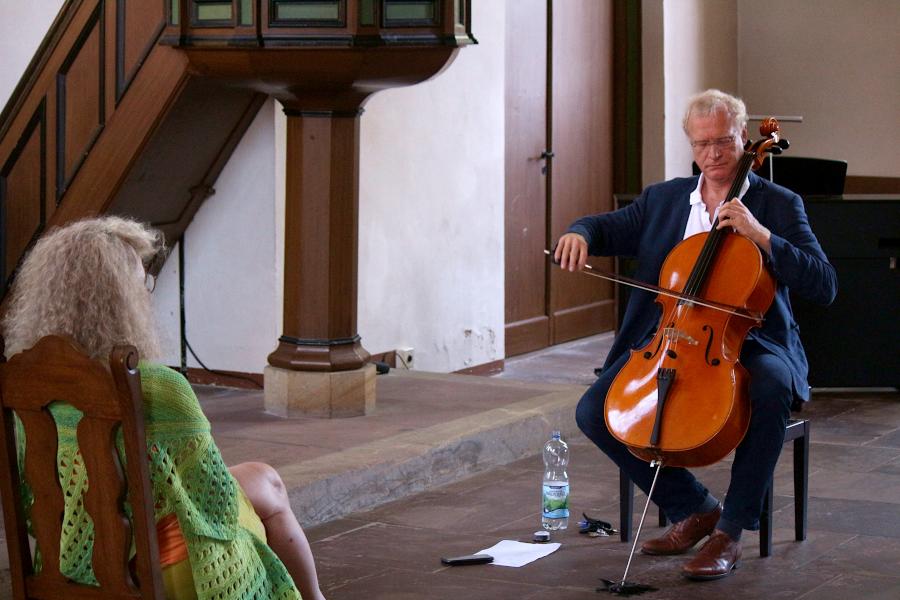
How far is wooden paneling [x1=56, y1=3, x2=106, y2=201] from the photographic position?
5.55 meters

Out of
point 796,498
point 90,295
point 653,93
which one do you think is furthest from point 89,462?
point 653,93

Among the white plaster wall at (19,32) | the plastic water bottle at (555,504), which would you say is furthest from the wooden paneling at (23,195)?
the plastic water bottle at (555,504)

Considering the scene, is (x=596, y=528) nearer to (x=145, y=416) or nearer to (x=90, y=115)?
(x=145, y=416)

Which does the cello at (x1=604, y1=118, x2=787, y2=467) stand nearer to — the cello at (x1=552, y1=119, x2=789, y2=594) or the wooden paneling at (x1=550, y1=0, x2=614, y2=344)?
the cello at (x1=552, y1=119, x2=789, y2=594)

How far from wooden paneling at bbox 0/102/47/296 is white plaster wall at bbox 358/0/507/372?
153 centimetres

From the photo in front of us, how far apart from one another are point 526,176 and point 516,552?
14.1 ft

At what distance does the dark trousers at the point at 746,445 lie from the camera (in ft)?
12.5

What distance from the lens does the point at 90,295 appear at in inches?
102

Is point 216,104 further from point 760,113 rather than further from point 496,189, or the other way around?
point 760,113

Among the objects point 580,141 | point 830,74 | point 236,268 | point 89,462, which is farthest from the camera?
point 830,74

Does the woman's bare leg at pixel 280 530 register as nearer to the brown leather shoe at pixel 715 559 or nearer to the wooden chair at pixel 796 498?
the brown leather shoe at pixel 715 559

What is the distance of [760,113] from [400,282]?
4900 millimetres

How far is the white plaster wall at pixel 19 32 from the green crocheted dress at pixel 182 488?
424 centimetres

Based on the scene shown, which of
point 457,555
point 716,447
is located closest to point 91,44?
point 457,555
